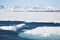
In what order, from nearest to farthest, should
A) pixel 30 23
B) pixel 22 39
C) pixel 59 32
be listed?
pixel 22 39
pixel 59 32
pixel 30 23

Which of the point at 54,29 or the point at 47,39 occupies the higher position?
the point at 54,29

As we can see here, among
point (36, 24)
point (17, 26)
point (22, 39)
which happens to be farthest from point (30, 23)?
point (22, 39)

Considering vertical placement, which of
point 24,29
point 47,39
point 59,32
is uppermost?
point 24,29

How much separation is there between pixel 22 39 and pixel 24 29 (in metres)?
1.52

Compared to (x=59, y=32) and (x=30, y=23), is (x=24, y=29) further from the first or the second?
(x=59, y=32)

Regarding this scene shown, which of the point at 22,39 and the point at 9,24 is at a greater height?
the point at 9,24

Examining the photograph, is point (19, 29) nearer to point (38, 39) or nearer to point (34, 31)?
point (34, 31)

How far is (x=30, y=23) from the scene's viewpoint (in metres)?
6.90

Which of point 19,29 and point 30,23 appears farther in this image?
point 30,23

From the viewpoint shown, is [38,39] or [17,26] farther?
[17,26]

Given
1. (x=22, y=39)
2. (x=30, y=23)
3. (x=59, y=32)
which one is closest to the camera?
(x=22, y=39)

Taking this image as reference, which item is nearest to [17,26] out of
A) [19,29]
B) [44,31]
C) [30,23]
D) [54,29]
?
[19,29]

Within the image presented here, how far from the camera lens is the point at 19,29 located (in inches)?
251

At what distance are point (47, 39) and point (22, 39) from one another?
2.85 ft
